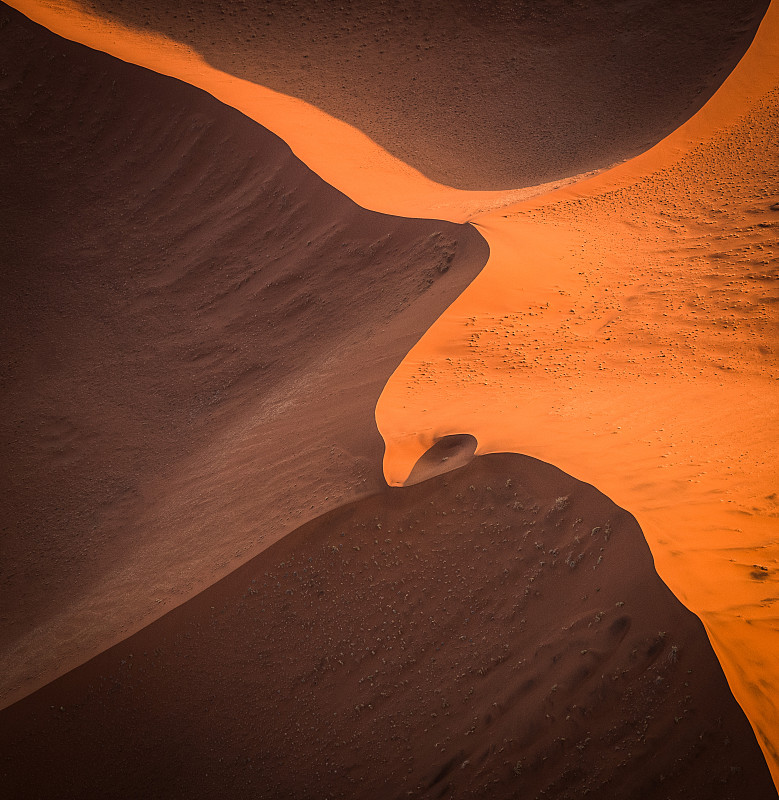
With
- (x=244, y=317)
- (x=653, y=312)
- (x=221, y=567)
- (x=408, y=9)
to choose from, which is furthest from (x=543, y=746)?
(x=408, y=9)

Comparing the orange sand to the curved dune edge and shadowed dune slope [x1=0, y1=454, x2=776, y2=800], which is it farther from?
shadowed dune slope [x1=0, y1=454, x2=776, y2=800]

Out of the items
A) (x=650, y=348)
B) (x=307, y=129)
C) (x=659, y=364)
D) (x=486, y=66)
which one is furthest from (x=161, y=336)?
(x=486, y=66)

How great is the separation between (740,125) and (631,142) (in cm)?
189

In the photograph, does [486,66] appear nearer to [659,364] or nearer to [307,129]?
[307,129]

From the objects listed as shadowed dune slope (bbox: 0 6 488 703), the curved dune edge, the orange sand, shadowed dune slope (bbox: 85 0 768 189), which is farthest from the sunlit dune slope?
shadowed dune slope (bbox: 85 0 768 189)

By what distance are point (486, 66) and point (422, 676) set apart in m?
14.6

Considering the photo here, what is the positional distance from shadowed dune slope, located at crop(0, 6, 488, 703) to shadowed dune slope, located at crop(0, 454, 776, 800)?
40 centimetres

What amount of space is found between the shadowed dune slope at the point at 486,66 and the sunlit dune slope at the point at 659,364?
7.62ft

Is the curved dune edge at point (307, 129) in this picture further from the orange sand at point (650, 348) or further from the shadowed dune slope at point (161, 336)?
the shadowed dune slope at point (161, 336)

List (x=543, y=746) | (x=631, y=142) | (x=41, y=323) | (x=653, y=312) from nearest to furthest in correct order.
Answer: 1. (x=543, y=746)
2. (x=653, y=312)
3. (x=41, y=323)
4. (x=631, y=142)

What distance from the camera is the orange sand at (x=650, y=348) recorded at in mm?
4059

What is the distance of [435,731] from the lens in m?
4.42

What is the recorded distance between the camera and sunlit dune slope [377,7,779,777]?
13.1 ft

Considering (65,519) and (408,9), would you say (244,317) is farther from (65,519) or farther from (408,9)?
(408,9)
